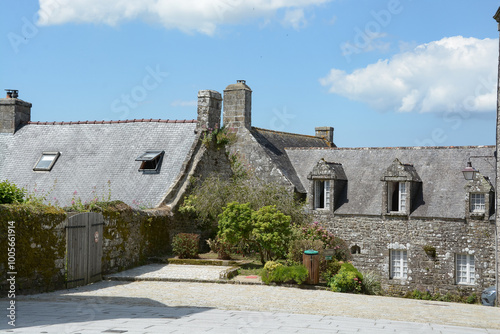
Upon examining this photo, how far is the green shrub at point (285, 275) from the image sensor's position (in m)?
15.6

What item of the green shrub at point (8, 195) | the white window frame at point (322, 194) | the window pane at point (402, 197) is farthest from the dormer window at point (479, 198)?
the green shrub at point (8, 195)

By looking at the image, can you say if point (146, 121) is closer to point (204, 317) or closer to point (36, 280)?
point (36, 280)

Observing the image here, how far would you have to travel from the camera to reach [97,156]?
81.2 feet

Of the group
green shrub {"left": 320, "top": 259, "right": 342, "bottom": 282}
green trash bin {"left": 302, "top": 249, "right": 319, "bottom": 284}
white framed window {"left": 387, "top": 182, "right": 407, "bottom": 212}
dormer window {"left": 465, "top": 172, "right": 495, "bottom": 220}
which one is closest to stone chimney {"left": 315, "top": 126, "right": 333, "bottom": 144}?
white framed window {"left": 387, "top": 182, "right": 407, "bottom": 212}

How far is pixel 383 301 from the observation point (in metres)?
14.2

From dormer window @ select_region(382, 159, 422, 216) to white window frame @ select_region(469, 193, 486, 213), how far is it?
217cm

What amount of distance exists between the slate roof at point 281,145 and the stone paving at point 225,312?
34.9ft

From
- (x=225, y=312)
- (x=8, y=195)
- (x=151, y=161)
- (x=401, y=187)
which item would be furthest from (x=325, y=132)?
(x=225, y=312)

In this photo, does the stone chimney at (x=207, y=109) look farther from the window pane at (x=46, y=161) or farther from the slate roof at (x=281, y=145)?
the window pane at (x=46, y=161)

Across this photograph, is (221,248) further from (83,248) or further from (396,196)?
(396,196)

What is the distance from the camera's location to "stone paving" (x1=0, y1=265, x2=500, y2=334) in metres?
9.80

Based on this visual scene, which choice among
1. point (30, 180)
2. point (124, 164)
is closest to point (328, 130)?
point (124, 164)

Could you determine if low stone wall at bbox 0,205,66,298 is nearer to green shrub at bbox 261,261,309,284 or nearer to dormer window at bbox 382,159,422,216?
green shrub at bbox 261,261,309,284

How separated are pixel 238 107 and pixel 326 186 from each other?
5.39m
